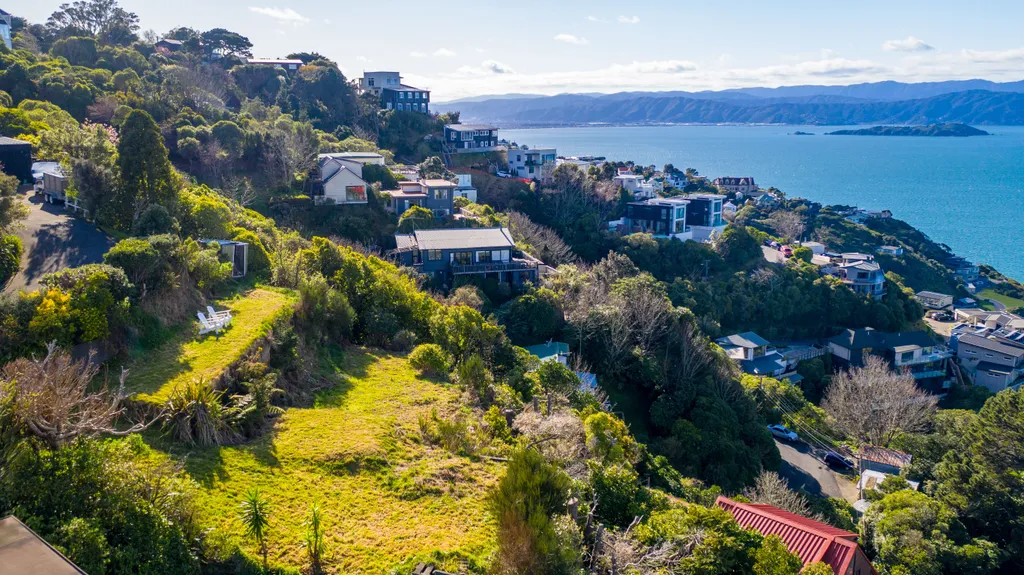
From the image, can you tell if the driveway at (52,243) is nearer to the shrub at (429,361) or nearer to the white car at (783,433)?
the shrub at (429,361)

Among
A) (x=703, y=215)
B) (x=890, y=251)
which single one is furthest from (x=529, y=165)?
(x=890, y=251)

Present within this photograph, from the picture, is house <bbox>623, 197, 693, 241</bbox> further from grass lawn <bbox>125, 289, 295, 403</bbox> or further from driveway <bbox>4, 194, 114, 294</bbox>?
driveway <bbox>4, 194, 114, 294</bbox>

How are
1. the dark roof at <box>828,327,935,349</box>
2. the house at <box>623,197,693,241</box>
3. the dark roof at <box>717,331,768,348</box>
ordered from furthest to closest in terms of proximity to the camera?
the house at <box>623,197,693,241</box>, the dark roof at <box>828,327,935,349</box>, the dark roof at <box>717,331,768,348</box>

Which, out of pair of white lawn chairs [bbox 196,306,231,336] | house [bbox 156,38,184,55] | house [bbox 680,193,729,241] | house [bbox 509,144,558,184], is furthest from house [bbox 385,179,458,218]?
house [bbox 156,38,184,55]

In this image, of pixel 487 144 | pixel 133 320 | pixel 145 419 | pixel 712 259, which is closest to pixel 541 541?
pixel 145 419

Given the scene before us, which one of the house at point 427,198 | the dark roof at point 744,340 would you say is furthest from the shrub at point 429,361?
the dark roof at point 744,340

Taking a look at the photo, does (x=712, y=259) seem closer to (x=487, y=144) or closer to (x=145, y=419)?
(x=487, y=144)
